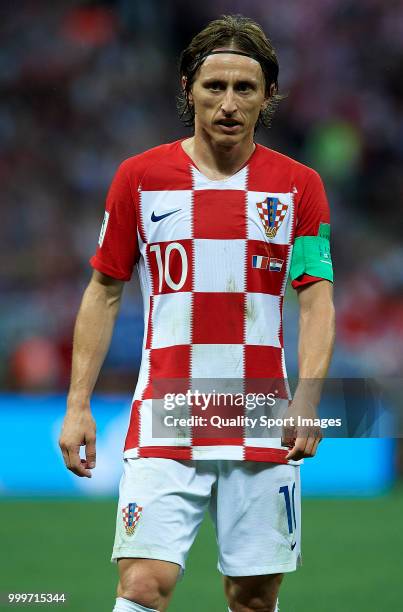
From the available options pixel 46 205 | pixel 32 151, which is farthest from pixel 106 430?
pixel 32 151

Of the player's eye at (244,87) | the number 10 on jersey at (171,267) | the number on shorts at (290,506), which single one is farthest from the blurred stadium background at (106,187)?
the player's eye at (244,87)

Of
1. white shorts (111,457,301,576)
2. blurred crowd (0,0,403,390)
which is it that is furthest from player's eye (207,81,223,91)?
blurred crowd (0,0,403,390)

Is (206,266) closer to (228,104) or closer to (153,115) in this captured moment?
(228,104)

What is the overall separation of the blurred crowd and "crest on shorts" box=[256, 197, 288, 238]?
25.5 ft

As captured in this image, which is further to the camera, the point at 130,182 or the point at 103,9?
the point at 103,9

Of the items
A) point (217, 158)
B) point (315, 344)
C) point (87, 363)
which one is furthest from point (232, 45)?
point (87, 363)

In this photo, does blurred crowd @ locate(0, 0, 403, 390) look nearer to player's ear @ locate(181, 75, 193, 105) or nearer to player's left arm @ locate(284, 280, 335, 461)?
player's ear @ locate(181, 75, 193, 105)

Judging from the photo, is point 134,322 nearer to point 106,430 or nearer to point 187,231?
point 106,430

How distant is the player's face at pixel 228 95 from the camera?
3.13 meters

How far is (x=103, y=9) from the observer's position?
12.7 meters

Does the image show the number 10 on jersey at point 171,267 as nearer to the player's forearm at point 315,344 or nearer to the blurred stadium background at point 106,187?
the player's forearm at point 315,344

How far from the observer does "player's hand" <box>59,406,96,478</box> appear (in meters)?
3.09

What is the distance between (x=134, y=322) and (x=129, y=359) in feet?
1.22

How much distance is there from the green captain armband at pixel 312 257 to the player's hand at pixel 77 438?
71cm
